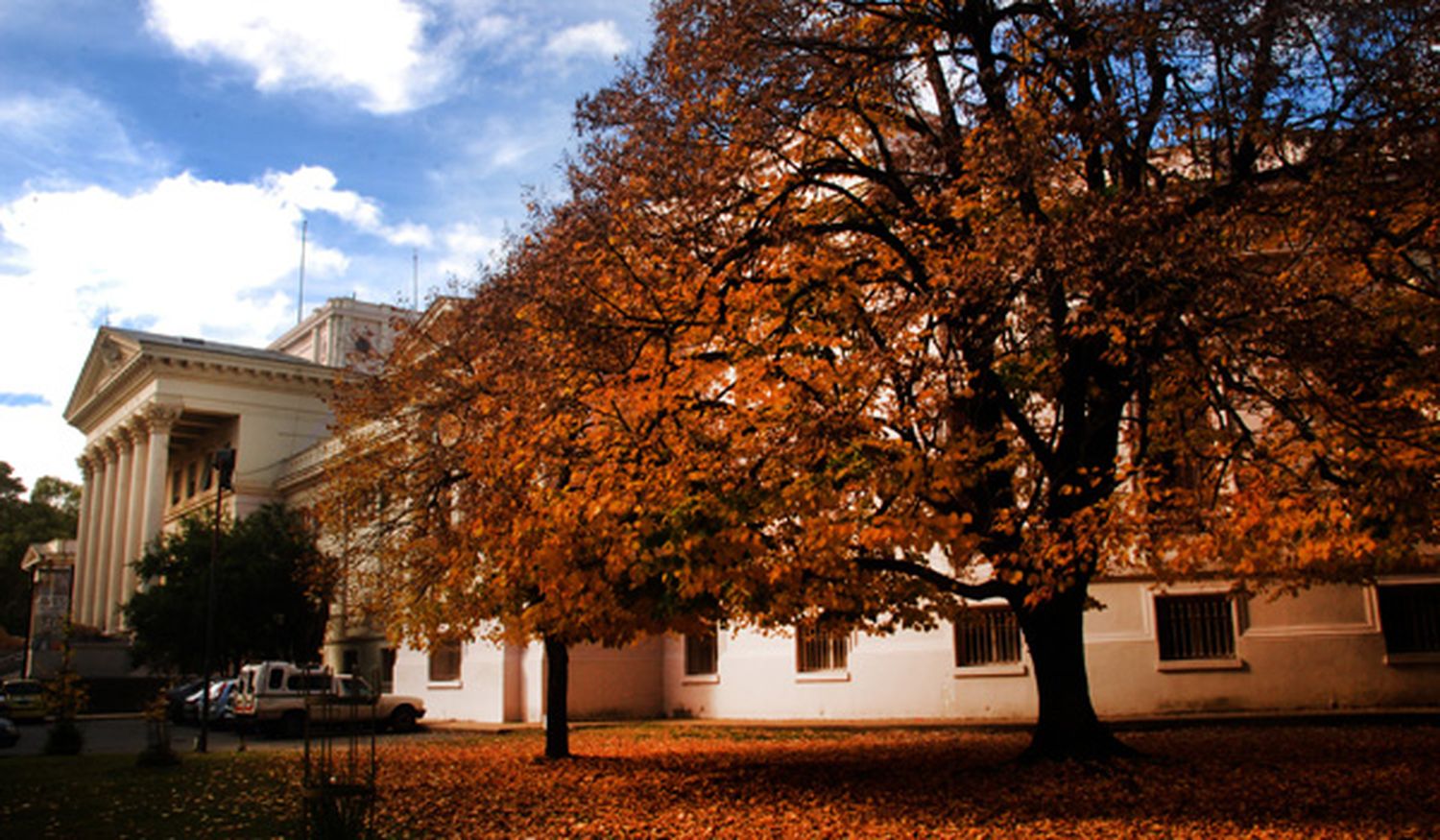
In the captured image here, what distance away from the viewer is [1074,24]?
12.5 meters

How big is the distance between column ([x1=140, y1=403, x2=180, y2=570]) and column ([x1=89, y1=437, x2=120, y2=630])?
693 cm

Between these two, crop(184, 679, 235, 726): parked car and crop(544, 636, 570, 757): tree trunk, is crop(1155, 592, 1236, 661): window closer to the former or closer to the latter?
crop(544, 636, 570, 757): tree trunk

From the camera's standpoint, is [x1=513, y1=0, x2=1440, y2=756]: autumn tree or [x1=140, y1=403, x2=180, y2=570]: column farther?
[x1=140, y1=403, x2=180, y2=570]: column

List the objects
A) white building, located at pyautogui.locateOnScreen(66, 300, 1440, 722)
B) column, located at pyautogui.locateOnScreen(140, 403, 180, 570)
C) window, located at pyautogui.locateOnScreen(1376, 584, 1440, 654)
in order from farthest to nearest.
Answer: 1. column, located at pyautogui.locateOnScreen(140, 403, 180, 570)
2. white building, located at pyautogui.locateOnScreen(66, 300, 1440, 722)
3. window, located at pyautogui.locateOnScreen(1376, 584, 1440, 654)

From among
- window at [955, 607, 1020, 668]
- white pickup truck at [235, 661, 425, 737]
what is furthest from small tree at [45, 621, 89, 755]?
window at [955, 607, 1020, 668]

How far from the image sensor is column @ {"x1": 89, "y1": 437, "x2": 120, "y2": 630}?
68.8 metres

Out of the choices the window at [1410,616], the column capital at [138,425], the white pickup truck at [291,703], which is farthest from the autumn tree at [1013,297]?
the column capital at [138,425]

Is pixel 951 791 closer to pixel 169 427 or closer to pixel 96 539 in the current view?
pixel 169 427

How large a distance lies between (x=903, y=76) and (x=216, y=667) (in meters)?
44.4

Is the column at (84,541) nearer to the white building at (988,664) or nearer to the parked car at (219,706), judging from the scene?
the white building at (988,664)

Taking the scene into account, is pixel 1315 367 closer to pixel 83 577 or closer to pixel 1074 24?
pixel 1074 24

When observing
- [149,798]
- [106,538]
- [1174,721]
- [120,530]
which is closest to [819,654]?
[1174,721]

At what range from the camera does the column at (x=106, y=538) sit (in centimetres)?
6881

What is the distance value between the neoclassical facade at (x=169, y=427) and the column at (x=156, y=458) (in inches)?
2.0
